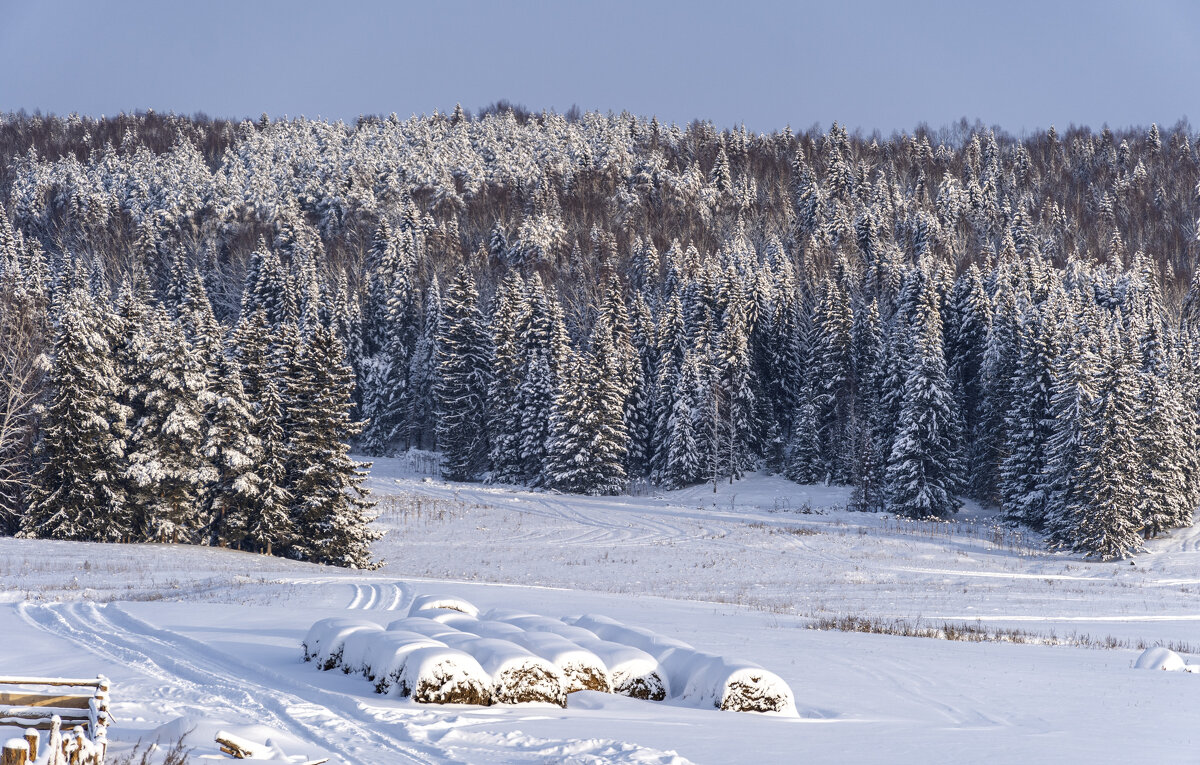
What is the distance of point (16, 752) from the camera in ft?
19.1

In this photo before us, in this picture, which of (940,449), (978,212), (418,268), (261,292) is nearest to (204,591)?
(940,449)

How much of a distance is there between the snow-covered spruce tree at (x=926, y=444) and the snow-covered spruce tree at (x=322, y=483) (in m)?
35.2

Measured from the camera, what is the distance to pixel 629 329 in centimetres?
7712

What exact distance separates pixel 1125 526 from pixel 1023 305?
25.8 meters

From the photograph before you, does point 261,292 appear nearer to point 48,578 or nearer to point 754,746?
point 48,578

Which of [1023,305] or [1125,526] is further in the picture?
[1023,305]

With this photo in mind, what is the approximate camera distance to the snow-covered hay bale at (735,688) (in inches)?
455

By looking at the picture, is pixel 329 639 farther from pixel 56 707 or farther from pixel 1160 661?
pixel 1160 661

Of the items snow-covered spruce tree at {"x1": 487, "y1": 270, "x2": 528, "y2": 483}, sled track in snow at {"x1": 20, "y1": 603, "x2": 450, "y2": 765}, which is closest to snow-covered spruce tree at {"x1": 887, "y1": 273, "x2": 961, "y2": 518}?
snow-covered spruce tree at {"x1": 487, "y1": 270, "x2": 528, "y2": 483}

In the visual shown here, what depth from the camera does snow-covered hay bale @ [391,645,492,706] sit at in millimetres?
11203

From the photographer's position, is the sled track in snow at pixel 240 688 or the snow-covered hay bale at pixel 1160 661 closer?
the sled track in snow at pixel 240 688

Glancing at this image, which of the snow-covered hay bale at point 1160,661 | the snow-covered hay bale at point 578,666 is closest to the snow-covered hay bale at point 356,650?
the snow-covered hay bale at point 578,666

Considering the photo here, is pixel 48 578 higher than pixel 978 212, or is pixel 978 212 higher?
pixel 978 212

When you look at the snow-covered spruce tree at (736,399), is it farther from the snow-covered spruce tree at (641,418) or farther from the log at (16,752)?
the log at (16,752)
